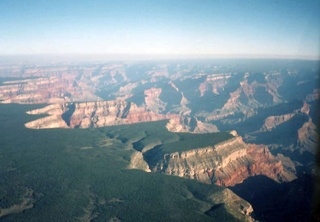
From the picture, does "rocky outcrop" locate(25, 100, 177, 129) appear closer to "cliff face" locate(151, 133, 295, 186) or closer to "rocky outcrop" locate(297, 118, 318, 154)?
"cliff face" locate(151, 133, 295, 186)

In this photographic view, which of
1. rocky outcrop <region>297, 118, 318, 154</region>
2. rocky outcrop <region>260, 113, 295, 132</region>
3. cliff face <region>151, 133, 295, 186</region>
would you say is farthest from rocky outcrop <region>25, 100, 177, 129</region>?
rocky outcrop <region>297, 118, 318, 154</region>

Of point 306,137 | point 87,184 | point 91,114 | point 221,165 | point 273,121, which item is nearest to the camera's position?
point 87,184

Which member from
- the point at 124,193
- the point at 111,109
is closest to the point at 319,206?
the point at 124,193

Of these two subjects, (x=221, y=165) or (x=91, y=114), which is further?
(x=91, y=114)

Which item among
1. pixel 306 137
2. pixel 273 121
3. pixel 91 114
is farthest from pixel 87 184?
pixel 273 121

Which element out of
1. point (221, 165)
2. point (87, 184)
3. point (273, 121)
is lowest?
point (273, 121)

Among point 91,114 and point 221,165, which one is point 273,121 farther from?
point 91,114

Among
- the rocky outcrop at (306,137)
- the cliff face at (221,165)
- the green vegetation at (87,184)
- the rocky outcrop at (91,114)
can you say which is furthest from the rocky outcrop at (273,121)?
the green vegetation at (87,184)
